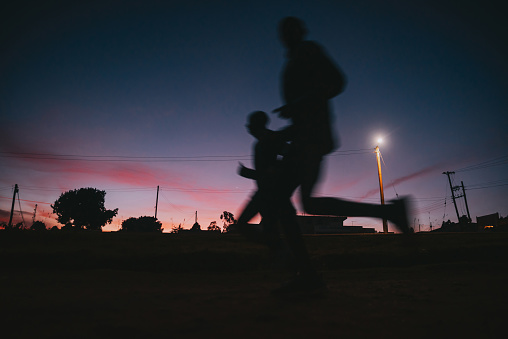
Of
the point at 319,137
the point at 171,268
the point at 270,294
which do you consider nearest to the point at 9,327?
the point at 270,294

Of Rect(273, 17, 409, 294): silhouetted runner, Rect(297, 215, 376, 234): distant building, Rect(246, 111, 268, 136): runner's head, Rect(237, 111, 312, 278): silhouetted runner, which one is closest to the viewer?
Rect(273, 17, 409, 294): silhouetted runner

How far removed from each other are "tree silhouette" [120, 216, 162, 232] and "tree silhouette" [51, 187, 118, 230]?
14158 mm

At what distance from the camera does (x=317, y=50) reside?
2137 millimetres

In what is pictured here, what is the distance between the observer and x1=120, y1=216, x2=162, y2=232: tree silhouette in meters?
76.7

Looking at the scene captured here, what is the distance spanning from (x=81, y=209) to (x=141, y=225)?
1901 cm

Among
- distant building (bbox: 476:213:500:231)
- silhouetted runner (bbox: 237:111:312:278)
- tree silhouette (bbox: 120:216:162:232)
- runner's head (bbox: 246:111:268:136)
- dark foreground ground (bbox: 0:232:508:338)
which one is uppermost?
tree silhouette (bbox: 120:216:162:232)

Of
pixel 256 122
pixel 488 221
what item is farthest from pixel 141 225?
pixel 256 122

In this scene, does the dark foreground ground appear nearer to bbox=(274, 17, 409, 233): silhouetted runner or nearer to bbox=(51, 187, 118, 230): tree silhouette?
bbox=(274, 17, 409, 233): silhouetted runner

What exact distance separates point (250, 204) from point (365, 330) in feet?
4.93

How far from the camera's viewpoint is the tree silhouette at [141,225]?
76688 millimetres

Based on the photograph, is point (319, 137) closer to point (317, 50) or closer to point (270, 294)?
point (317, 50)

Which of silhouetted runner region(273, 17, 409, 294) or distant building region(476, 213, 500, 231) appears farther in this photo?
distant building region(476, 213, 500, 231)

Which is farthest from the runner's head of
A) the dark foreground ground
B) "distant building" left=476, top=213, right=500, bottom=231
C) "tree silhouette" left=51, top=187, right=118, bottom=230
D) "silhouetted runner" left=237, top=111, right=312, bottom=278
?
"tree silhouette" left=51, top=187, right=118, bottom=230

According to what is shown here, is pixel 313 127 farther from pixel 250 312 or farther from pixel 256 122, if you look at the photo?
pixel 250 312
